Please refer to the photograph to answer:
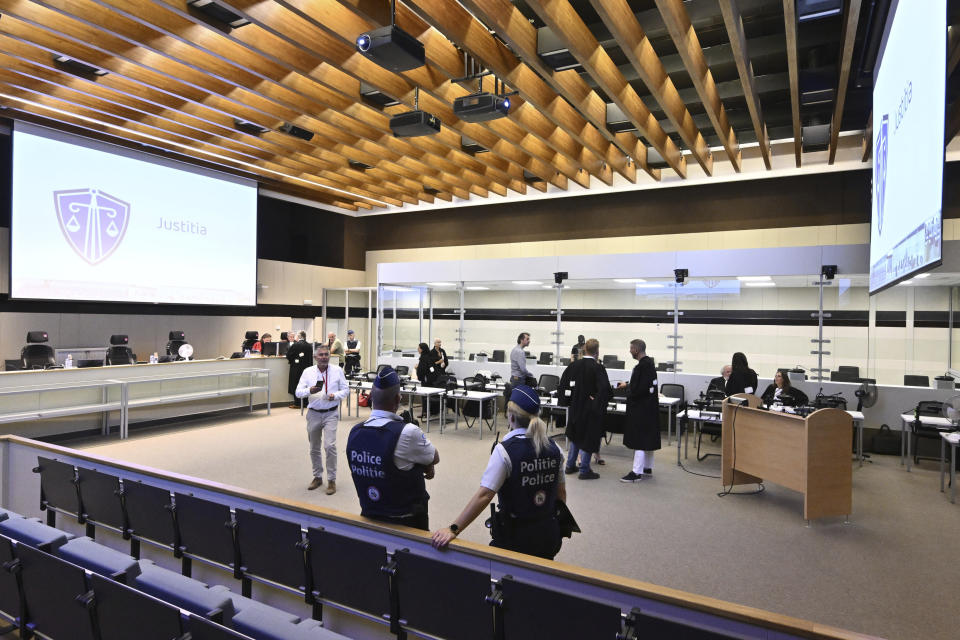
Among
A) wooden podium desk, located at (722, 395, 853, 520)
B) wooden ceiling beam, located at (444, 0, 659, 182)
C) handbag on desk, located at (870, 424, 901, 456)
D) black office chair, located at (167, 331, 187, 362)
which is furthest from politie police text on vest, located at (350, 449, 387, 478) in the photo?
black office chair, located at (167, 331, 187, 362)

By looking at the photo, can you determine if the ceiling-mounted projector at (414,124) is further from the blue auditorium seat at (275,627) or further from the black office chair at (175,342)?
the black office chair at (175,342)

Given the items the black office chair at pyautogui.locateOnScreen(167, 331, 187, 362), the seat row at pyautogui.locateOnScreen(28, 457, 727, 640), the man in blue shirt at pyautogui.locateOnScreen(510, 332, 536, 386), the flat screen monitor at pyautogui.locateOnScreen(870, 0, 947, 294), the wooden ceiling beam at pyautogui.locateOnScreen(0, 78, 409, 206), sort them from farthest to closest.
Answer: the black office chair at pyautogui.locateOnScreen(167, 331, 187, 362), the man in blue shirt at pyautogui.locateOnScreen(510, 332, 536, 386), the wooden ceiling beam at pyautogui.locateOnScreen(0, 78, 409, 206), the flat screen monitor at pyautogui.locateOnScreen(870, 0, 947, 294), the seat row at pyautogui.locateOnScreen(28, 457, 727, 640)

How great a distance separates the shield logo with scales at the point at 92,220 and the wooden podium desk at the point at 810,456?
10.7m

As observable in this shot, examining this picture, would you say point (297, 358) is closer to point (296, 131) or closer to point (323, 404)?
point (296, 131)

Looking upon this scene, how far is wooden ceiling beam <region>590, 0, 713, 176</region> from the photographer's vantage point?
4820 mm

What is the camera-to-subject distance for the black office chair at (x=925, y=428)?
6.77 metres

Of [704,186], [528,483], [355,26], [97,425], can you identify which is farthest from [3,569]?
[704,186]

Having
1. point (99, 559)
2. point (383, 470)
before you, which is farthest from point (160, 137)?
point (383, 470)

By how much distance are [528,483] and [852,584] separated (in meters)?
3.02

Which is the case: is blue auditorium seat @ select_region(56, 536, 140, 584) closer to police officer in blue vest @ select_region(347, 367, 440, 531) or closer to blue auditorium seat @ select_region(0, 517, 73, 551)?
blue auditorium seat @ select_region(0, 517, 73, 551)

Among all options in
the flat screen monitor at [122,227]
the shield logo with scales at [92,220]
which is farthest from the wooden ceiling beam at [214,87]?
the shield logo with scales at [92,220]

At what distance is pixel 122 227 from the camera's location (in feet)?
33.2

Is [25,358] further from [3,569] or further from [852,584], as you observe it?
[852,584]

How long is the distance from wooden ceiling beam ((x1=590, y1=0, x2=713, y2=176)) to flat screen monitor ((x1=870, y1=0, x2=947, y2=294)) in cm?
203
